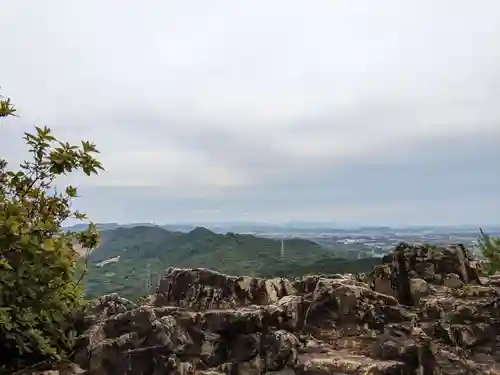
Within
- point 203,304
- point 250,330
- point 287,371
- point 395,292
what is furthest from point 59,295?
point 395,292

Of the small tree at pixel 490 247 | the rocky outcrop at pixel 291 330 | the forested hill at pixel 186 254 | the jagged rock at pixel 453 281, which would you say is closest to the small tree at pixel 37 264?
the rocky outcrop at pixel 291 330

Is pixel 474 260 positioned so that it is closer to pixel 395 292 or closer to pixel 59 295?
pixel 395 292

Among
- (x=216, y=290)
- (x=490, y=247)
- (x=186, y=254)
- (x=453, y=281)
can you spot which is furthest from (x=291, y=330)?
(x=186, y=254)

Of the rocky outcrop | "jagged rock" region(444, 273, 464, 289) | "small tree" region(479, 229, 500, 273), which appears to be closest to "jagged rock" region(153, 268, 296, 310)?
the rocky outcrop

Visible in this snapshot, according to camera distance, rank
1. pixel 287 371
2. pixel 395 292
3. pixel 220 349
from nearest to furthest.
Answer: pixel 287 371
pixel 220 349
pixel 395 292

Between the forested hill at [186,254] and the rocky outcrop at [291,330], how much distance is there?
23104 mm

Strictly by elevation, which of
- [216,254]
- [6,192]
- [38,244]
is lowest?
[216,254]

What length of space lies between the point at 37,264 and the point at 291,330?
345 centimetres

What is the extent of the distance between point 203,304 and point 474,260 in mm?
5109

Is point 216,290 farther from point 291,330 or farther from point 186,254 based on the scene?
Answer: point 186,254

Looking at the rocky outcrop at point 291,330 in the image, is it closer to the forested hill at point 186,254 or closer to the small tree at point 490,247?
the small tree at point 490,247

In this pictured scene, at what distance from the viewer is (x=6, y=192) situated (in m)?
7.28

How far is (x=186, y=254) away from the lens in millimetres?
50125

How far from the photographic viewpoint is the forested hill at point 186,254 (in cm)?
3444
